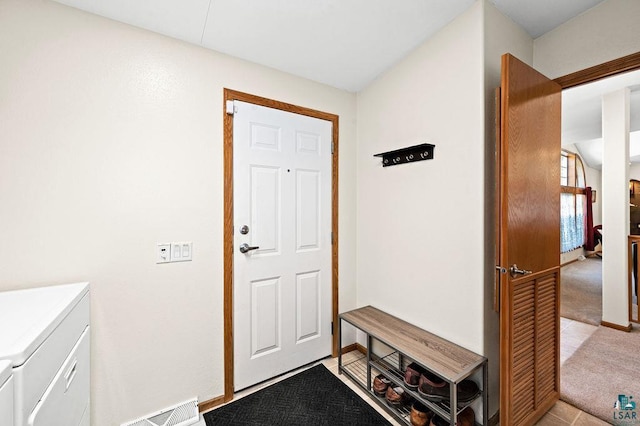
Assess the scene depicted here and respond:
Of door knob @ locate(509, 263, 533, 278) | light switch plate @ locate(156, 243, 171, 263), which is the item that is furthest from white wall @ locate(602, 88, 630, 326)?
light switch plate @ locate(156, 243, 171, 263)

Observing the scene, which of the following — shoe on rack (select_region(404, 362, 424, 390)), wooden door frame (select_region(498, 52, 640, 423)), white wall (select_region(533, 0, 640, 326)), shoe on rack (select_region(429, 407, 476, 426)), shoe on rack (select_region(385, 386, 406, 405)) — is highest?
white wall (select_region(533, 0, 640, 326))

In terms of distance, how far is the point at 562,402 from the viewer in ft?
5.68

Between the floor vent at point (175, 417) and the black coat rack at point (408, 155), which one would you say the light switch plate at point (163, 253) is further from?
the black coat rack at point (408, 155)

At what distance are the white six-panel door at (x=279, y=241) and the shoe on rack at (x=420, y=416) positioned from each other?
0.89 metres

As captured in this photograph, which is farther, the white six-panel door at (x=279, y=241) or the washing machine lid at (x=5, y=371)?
the white six-panel door at (x=279, y=241)

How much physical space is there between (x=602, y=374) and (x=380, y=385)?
1742 mm

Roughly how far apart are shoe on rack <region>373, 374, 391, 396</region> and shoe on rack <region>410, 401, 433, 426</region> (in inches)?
9.9

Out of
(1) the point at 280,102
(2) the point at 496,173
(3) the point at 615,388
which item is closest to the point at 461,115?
(2) the point at 496,173

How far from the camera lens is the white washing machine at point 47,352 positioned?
0.74m

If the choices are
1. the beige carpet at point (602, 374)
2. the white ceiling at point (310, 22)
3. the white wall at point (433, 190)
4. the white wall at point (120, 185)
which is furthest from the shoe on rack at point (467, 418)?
the white ceiling at point (310, 22)

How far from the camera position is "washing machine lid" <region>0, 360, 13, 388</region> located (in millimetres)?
654

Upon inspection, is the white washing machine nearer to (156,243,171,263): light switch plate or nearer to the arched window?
(156,243,171,263): light switch plate

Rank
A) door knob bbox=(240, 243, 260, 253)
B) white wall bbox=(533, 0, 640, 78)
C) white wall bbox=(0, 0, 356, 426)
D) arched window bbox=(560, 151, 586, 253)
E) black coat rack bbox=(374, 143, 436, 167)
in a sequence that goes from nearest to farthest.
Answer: white wall bbox=(0, 0, 356, 426)
white wall bbox=(533, 0, 640, 78)
black coat rack bbox=(374, 143, 436, 167)
door knob bbox=(240, 243, 260, 253)
arched window bbox=(560, 151, 586, 253)

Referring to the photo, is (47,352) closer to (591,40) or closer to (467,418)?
(467,418)
